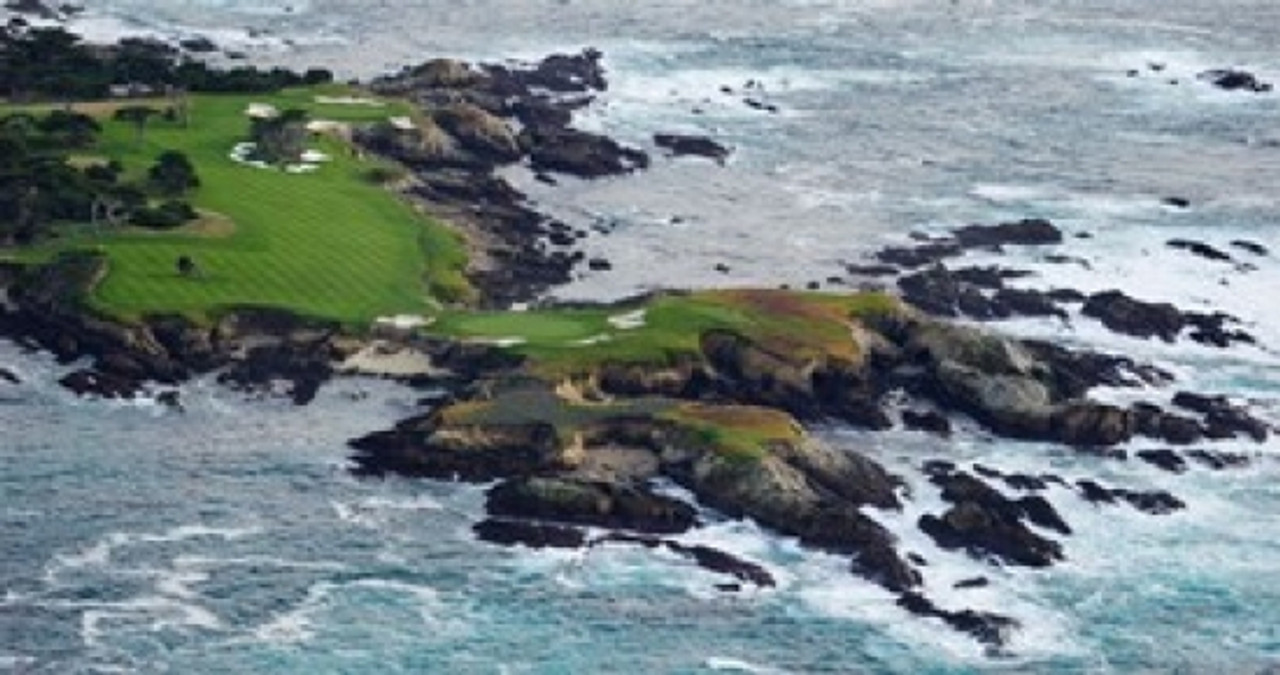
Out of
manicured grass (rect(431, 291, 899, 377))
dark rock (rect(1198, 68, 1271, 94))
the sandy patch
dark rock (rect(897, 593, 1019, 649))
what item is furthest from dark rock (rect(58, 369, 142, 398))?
dark rock (rect(1198, 68, 1271, 94))

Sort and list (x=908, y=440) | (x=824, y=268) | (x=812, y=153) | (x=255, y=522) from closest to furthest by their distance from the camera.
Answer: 1. (x=255, y=522)
2. (x=908, y=440)
3. (x=824, y=268)
4. (x=812, y=153)

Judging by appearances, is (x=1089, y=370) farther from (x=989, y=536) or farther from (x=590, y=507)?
(x=590, y=507)

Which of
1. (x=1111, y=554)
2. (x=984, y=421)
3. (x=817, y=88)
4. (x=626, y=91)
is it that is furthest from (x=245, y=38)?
(x=1111, y=554)

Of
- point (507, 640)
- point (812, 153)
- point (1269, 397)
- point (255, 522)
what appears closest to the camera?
point (507, 640)

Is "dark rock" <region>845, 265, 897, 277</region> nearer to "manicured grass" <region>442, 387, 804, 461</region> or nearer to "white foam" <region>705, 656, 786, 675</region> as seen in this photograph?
"manicured grass" <region>442, 387, 804, 461</region>

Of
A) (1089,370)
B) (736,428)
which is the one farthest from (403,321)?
(1089,370)

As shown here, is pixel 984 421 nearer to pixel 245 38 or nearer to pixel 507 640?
pixel 507 640

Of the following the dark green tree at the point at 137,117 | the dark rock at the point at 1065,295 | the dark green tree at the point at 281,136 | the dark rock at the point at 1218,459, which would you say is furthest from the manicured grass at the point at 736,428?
the dark green tree at the point at 137,117
